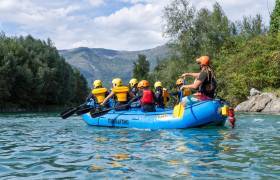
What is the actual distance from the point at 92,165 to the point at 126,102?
370 inches

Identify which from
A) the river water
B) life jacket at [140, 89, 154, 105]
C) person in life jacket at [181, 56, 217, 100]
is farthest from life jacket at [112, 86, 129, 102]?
the river water

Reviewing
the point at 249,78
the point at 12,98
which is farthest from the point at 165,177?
the point at 12,98


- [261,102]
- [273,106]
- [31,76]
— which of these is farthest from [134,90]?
[31,76]

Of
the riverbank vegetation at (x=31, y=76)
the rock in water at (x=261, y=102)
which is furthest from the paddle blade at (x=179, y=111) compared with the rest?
the riverbank vegetation at (x=31, y=76)

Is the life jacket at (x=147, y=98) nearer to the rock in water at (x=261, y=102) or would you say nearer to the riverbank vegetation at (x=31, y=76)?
the rock in water at (x=261, y=102)

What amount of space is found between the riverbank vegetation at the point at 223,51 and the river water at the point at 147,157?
26.3 m

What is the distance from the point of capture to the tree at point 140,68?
8600 centimetres

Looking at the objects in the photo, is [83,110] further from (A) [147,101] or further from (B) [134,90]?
(A) [147,101]

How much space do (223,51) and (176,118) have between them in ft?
102

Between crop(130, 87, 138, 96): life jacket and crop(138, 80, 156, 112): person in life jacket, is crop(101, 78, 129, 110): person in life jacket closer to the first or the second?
crop(130, 87, 138, 96): life jacket

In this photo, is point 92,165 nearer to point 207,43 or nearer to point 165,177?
point 165,177

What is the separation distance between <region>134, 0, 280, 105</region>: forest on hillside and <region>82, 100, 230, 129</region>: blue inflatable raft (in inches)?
922

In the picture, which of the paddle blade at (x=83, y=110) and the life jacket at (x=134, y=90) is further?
the paddle blade at (x=83, y=110)

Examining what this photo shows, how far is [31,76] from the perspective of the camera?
51.4m
